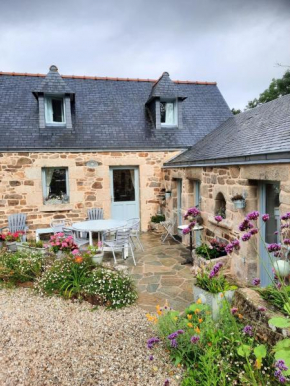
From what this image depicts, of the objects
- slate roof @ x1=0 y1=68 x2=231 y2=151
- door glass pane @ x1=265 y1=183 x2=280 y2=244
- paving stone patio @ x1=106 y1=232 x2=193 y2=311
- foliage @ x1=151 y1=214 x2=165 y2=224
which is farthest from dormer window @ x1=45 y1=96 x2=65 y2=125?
door glass pane @ x1=265 y1=183 x2=280 y2=244

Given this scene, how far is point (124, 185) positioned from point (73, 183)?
184 cm

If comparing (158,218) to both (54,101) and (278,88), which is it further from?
(278,88)

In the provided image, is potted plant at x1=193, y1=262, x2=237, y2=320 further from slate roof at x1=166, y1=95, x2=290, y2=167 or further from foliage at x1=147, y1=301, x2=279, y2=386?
slate roof at x1=166, y1=95, x2=290, y2=167

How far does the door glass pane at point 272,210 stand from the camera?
3881mm

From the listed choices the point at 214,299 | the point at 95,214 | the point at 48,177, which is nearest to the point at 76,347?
the point at 214,299

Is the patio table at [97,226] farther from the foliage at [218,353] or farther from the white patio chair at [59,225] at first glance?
the foliage at [218,353]

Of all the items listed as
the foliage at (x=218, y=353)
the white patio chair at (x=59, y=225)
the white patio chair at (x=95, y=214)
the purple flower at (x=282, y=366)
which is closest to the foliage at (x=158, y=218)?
the white patio chair at (x=95, y=214)

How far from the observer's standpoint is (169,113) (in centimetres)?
943

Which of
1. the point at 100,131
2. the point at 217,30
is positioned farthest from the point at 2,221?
the point at 217,30

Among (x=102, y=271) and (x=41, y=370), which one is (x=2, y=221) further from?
(x=41, y=370)

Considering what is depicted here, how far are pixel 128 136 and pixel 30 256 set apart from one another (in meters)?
5.37

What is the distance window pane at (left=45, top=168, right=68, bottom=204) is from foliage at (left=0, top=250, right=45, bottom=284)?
138 inches

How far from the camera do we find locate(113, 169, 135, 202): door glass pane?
884 centimetres

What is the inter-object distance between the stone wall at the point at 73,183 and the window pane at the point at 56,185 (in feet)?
0.82
